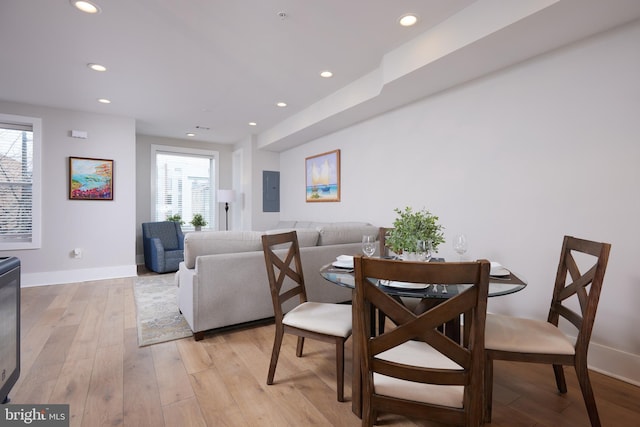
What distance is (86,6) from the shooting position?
217 centimetres

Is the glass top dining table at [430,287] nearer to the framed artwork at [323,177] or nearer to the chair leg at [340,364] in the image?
the chair leg at [340,364]

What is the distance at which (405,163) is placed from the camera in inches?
138

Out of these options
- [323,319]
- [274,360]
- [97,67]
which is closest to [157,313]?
[274,360]

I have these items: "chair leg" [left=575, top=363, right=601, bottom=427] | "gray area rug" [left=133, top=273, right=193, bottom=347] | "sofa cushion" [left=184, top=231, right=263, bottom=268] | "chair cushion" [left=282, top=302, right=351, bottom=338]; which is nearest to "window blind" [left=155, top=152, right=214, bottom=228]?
"gray area rug" [left=133, top=273, right=193, bottom=347]

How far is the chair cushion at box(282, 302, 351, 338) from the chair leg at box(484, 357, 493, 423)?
69cm

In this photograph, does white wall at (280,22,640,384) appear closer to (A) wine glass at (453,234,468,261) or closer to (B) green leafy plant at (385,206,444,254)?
(A) wine glass at (453,234,468,261)

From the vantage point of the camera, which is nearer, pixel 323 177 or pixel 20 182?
pixel 20 182

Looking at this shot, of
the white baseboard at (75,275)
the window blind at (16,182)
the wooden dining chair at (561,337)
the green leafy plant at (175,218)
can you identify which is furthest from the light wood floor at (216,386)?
the green leafy plant at (175,218)

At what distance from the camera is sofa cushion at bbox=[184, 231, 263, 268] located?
8.26 feet

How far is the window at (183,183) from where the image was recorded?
6141 mm

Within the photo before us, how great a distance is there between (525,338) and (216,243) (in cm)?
223

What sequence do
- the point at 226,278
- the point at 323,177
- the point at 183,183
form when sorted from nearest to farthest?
the point at 226,278
the point at 323,177
the point at 183,183

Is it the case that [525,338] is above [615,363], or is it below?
above

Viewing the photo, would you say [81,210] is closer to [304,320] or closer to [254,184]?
[254,184]
